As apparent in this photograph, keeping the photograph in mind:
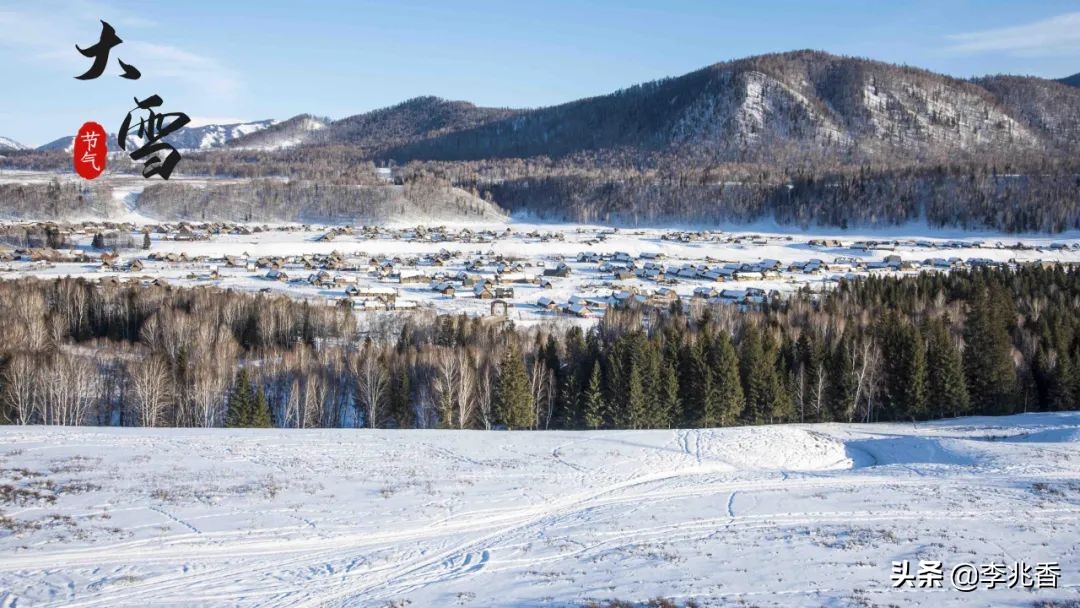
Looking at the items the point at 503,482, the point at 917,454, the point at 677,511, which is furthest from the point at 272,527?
the point at 917,454

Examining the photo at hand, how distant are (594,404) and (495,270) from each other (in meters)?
45.0

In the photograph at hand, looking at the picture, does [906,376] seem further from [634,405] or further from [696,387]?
[634,405]

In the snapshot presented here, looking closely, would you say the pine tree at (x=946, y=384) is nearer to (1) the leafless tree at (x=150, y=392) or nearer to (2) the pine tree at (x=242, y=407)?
(2) the pine tree at (x=242, y=407)

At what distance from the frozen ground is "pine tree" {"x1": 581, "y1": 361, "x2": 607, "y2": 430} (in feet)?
21.4

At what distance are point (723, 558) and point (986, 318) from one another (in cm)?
2794

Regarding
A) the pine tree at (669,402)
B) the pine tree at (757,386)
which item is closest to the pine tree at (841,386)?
the pine tree at (757,386)

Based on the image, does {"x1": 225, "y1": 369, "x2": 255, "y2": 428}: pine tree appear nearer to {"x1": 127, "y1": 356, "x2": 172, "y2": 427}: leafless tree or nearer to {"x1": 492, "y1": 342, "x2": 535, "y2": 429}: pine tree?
{"x1": 127, "y1": 356, "x2": 172, "y2": 427}: leafless tree

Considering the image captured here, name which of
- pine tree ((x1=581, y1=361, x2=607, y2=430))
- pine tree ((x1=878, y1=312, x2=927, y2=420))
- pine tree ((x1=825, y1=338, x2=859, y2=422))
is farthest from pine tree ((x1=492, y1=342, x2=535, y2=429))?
pine tree ((x1=878, y1=312, x2=927, y2=420))

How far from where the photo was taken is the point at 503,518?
16.3 meters

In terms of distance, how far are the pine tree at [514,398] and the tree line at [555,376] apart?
58 millimetres

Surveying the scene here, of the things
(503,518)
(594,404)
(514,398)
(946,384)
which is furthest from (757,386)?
(503,518)

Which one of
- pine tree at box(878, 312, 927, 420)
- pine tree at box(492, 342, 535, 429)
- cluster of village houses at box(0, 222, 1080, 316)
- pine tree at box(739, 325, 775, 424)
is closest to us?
pine tree at box(492, 342, 535, 429)

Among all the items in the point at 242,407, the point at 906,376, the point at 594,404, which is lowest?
the point at 594,404

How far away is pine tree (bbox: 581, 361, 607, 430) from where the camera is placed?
101ft
